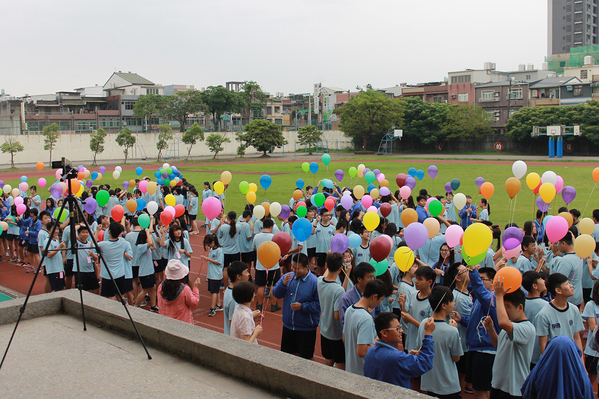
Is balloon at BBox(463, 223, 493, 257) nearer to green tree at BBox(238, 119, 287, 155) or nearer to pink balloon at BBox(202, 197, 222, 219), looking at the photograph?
pink balloon at BBox(202, 197, 222, 219)

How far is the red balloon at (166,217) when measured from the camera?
8211 millimetres

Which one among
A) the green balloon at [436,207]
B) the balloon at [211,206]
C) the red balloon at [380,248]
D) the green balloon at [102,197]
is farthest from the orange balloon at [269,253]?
the green balloon at [102,197]

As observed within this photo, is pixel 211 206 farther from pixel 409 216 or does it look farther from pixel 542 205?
pixel 542 205

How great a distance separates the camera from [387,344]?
376 cm

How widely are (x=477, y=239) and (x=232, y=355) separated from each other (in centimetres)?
271

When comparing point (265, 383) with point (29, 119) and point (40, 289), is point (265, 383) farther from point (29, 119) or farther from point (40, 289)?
point (29, 119)

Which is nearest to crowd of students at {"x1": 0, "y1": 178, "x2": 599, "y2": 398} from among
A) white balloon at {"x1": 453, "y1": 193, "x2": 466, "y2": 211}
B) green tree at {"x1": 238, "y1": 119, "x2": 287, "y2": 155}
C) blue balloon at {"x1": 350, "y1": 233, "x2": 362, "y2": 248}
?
blue balloon at {"x1": 350, "y1": 233, "x2": 362, "y2": 248}

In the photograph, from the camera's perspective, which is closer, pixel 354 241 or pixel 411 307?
pixel 411 307

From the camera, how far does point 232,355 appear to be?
4148 millimetres

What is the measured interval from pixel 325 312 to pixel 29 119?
6766 cm

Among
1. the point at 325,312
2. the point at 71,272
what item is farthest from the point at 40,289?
the point at 325,312

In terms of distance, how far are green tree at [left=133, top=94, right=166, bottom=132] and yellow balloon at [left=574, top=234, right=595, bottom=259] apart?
6124 cm

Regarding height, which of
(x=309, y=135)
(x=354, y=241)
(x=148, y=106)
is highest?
(x=148, y=106)

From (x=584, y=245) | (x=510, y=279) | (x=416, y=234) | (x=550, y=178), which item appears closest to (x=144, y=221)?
(x=416, y=234)
